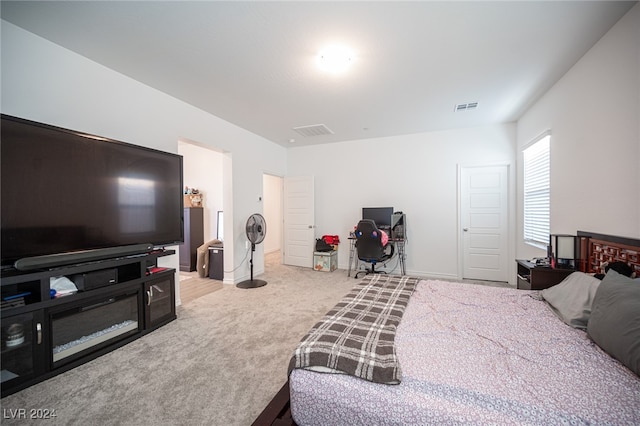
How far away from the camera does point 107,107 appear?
2473 millimetres

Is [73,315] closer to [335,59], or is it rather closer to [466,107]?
[335,59]

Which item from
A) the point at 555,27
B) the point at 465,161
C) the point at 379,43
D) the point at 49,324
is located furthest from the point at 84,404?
the point at 465,161

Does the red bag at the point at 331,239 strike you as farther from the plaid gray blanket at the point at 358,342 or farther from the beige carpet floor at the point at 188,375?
the plaid gray blanket at the point at 358,342

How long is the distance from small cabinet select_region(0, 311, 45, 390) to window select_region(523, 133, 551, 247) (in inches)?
197

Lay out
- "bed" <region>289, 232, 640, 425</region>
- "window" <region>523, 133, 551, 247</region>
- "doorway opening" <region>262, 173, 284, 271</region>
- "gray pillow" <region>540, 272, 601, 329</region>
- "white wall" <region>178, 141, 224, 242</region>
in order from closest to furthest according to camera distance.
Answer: "bed" <region>289, 232, 640, 425</region> → "gray pillow" <region>540, 272, 601, 329</region> → "window" <region>523, 133, 551, 247</region> → "white wall" <region>178, 141, 224, 242</region> → "doorway opening" <region>262, 173, 284, 271</region>

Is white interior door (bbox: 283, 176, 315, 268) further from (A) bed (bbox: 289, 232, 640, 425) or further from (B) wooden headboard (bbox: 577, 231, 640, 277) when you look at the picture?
(B) wooden headboard (bbox: 577, 231, 640, 277)

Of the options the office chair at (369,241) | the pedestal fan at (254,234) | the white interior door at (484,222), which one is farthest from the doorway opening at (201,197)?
the white interior door at (484,222)

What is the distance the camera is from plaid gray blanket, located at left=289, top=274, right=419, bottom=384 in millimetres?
1093

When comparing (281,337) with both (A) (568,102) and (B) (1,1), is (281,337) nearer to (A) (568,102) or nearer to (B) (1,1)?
(B) (1,1)

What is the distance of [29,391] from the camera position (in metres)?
1.67

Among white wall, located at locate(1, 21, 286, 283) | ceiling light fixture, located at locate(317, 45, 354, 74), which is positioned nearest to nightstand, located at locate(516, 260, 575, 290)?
ceiling light fixture, located at locate(317, 45, 354, 74)

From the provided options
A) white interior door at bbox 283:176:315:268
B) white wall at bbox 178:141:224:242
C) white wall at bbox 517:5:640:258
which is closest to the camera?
white wall at bbox 517:5:640:258

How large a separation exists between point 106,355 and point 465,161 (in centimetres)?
538

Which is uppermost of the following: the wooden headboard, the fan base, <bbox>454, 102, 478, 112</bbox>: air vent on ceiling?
<bbox>454, 102, 478, 112</bbox>: air vent on ceiling
